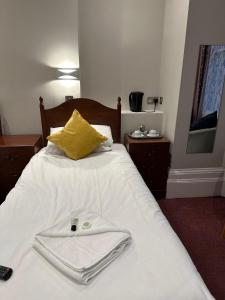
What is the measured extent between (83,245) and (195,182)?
212 cm

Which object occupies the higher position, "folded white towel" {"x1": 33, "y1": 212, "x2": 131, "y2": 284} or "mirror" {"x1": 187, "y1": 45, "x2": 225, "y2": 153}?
"mirror" {"x1": 187, "y1": 45, "x2": 225, "y2": 153}

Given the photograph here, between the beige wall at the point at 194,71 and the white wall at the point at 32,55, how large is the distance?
1247 mm

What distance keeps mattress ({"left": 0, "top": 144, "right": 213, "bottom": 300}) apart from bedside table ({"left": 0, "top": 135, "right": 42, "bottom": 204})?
0.54 m

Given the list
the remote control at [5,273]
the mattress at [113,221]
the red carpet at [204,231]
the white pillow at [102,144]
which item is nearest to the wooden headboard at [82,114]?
the white pillow at [102,144]

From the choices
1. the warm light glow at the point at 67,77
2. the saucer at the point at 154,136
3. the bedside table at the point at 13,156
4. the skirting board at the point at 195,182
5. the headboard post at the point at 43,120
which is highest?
the warm light glow at the point at 67,77

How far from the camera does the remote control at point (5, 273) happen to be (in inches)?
35.1

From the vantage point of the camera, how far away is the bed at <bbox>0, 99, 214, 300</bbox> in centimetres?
86

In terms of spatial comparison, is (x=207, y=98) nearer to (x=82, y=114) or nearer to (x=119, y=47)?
(x=119, y=47)

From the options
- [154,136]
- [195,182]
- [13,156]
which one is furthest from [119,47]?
[195,182]

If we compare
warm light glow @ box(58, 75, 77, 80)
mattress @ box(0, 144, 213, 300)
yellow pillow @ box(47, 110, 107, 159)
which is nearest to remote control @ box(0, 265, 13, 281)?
mattress @ box(0, 144, 213, 300)

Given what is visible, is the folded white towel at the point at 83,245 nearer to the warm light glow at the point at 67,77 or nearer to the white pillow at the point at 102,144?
the white pillow at the point at 102,144

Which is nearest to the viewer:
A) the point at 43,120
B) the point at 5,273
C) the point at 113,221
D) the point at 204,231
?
the point at 5,273

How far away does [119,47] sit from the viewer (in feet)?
9.22

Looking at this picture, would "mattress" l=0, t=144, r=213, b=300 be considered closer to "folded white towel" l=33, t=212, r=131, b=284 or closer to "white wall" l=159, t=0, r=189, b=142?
"folded white towel" l=33, t=212, r=131, b=284
